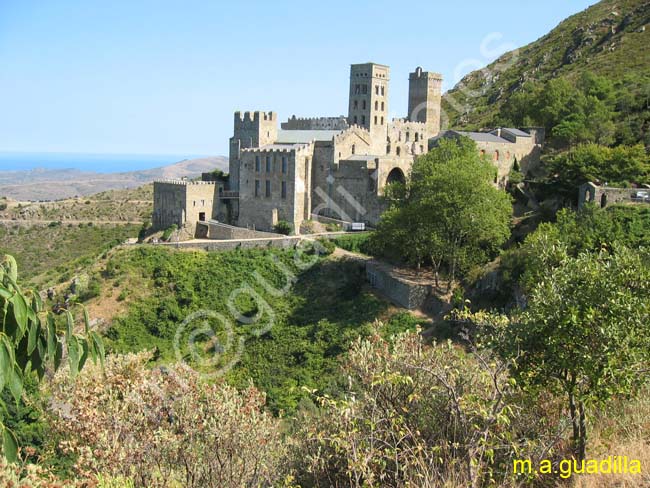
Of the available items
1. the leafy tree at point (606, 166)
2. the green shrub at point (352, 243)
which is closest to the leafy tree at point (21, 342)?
the leafy tree at point (606, 166)

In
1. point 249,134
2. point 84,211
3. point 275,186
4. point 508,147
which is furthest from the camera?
point 84,211

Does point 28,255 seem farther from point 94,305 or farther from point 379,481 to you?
point 379,481

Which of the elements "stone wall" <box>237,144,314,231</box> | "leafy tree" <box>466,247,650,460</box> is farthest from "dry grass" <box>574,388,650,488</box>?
"stone wall" <box>237,144,314,231</box>

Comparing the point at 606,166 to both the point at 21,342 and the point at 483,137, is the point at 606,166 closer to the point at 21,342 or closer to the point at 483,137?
the point at 483,137

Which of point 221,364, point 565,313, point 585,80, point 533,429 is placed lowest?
point 221,364

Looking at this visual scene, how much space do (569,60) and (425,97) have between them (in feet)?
107

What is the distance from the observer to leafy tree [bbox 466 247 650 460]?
11.3 m

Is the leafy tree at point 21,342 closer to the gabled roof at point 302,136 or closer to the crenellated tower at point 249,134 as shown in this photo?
the gabled roof at point 302,136

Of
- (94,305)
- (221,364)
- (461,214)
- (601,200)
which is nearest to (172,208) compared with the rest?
(94,305)

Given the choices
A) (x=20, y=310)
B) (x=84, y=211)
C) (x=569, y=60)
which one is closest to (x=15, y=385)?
(x=20, y=310)

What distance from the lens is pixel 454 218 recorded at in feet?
109

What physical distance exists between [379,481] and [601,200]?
2585cm

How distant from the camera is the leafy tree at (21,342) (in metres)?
6.34

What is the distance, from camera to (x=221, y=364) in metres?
33.3
